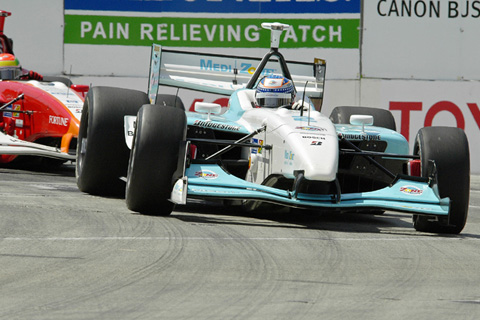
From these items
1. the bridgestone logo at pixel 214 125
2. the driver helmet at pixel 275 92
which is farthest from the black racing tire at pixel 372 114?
the bridgestone logo at pixel 214 125

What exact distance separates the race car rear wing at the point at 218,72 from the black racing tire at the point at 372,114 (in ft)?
0.94

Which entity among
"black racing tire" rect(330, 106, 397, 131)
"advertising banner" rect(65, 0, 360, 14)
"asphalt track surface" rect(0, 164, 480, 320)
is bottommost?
"asphalt track surface" rect(0, 164, 480, 320)

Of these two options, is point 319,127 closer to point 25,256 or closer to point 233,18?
point 25,256

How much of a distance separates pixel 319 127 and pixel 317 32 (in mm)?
7646

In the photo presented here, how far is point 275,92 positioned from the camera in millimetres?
9164

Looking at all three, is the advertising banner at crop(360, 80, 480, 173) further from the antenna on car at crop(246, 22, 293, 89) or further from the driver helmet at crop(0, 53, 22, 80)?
the driver helmet at crop(0, 53, 22, 80)

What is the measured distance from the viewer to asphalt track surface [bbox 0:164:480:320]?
4.59 m

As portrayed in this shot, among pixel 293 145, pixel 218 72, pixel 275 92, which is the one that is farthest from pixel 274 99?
pixel 218 72

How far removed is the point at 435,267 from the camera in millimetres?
6051

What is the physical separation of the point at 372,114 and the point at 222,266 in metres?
5.31

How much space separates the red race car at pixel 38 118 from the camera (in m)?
11.3

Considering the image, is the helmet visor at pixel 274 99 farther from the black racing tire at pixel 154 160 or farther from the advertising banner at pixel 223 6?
the advertising banner at pixel 223 6

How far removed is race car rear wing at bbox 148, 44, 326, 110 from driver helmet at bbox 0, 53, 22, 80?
3.50m

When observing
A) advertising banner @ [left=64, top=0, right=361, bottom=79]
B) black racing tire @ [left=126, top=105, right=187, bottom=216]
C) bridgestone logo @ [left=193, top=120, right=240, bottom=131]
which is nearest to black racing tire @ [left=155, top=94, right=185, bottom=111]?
bridgestone logo @ [left=193, top=120, right=240, bottom=131]
